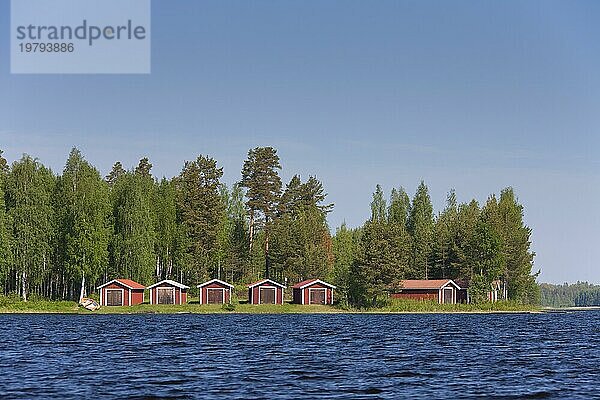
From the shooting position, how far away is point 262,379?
3228 centimetres

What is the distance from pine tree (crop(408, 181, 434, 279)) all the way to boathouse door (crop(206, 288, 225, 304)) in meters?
28.9

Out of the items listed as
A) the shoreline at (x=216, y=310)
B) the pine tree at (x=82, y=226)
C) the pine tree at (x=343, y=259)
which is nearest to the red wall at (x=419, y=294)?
the shoreline at (x=216, y=310)

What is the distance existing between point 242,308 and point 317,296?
1050cm

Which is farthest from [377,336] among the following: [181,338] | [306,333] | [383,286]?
[383,286]

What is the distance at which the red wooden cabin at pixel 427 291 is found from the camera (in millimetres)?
115688

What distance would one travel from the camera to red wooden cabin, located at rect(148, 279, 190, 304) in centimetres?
10994

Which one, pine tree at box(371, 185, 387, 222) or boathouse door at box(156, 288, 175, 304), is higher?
pine tree at box(371, 185, 387, 222)

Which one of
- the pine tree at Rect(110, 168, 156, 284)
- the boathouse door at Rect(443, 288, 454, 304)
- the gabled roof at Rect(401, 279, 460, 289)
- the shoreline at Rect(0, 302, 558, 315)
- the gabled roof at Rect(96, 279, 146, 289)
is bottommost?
A: the shoreline at Rect(0, 302, 558, 315)

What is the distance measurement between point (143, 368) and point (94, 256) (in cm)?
6889

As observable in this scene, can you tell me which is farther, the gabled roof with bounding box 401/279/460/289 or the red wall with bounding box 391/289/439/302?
the gabled roof with bounding box 401/279/460/289

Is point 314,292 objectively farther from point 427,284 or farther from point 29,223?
point 29,223

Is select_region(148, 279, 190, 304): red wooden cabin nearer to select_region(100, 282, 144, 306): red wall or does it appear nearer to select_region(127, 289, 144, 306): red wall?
select_region(127, 289, 144, 306): red wall

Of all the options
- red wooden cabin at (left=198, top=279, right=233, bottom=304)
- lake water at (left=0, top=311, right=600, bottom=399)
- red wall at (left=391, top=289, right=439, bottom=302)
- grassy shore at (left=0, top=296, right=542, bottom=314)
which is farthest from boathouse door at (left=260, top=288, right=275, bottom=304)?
lake water at (left=0, top=311, right=600, bottom=399)

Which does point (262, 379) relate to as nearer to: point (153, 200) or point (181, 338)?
point (181, 338)
